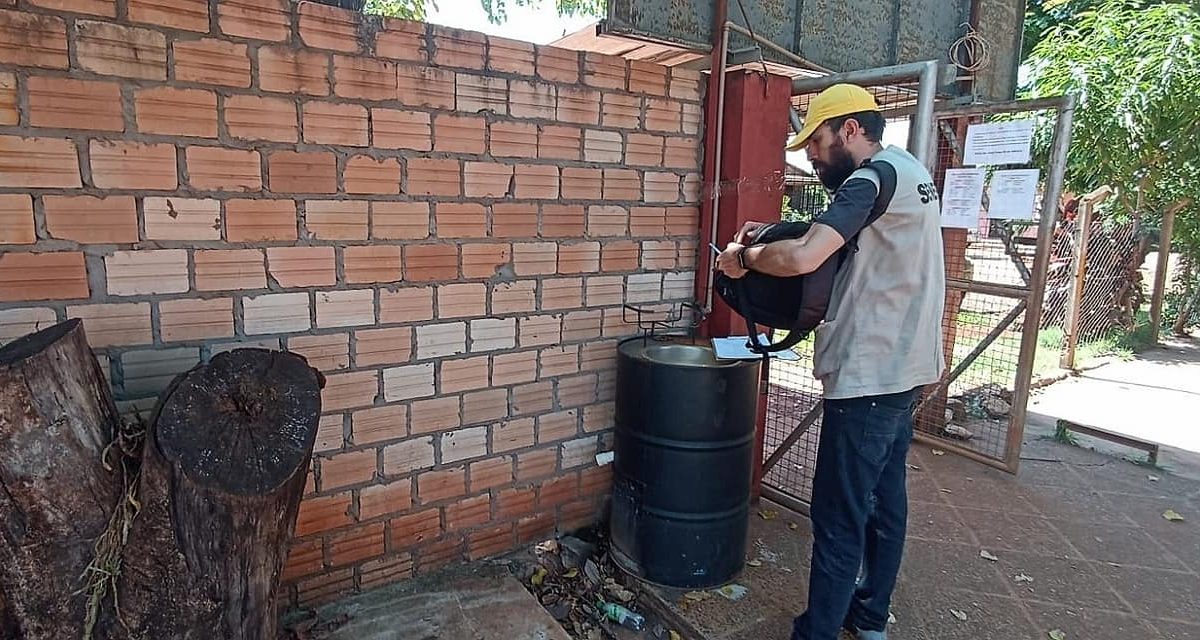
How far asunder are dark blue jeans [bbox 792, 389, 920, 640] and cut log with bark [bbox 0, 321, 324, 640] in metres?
1.55

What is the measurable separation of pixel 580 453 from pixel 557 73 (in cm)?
160

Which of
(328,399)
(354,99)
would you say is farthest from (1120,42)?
(328,399)

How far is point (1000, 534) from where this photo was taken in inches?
131

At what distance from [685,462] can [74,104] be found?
223 cm

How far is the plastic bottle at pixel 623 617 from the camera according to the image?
2.62 meters

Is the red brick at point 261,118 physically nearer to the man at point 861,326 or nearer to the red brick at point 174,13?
the red brick at point 174,13

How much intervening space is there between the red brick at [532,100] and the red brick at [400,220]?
1.70 ft

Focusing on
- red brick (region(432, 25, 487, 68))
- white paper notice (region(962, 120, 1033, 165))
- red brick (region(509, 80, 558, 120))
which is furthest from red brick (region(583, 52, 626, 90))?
white paper notice (region(962, 120, 1033, 165))

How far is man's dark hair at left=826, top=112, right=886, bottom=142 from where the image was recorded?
7.16ft

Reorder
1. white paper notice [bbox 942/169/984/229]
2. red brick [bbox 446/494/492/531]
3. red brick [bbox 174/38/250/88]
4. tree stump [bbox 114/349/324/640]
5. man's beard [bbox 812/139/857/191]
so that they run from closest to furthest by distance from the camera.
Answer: tree stump [bbox 114/349/324/640], red brick [bbox 174/38/250/88], man's beard [bbox 812/139/857/191], red brick [bbox 446/494/492/531], white paper notice [bbox 942/169/984/229]

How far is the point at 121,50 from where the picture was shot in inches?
76.1

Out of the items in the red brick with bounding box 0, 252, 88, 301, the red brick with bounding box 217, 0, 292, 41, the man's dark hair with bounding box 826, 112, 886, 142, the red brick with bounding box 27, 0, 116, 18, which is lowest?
the red brick with bounding box 0, 252, 88, 301

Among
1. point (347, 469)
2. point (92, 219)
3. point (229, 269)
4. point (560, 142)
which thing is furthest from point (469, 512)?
point (92, 219)

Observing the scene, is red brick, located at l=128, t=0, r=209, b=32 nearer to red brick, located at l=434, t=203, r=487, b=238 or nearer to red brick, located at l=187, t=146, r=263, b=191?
red brick, located at l=187, t=146, r=263, b=191
